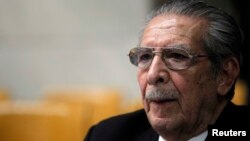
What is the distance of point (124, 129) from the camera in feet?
7.52

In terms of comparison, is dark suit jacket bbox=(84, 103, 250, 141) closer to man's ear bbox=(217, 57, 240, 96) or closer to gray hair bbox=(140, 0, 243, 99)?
man's ear bbox=(217, 57, 240, 96)

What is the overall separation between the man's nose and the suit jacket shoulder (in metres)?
0.34

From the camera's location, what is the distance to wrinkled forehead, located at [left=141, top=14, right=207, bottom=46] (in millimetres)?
1975

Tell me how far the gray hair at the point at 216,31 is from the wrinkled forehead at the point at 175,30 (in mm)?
19

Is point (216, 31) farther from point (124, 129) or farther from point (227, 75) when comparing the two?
point (124, 129)

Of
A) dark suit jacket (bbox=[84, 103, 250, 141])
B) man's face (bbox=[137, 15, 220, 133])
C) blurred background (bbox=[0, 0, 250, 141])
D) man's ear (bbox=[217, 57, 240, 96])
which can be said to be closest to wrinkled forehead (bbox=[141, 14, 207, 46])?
man's face (bbox=[137, 15, 220, 133])

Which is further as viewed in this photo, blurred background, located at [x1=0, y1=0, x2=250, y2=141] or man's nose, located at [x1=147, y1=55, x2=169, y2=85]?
blurred background, located at [x1=0, y1=0, x2=250, y2=141]

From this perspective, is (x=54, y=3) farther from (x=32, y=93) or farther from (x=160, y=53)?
(x=160, y=53)

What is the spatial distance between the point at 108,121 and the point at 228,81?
55 centimetres

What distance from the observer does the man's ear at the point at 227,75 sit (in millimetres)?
2037

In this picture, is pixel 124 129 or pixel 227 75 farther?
pixel 124 129

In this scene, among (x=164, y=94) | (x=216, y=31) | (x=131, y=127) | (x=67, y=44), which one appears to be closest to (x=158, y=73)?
(x=164, y=94)

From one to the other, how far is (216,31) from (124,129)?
1.87 feet

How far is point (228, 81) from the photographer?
81.0 inches
